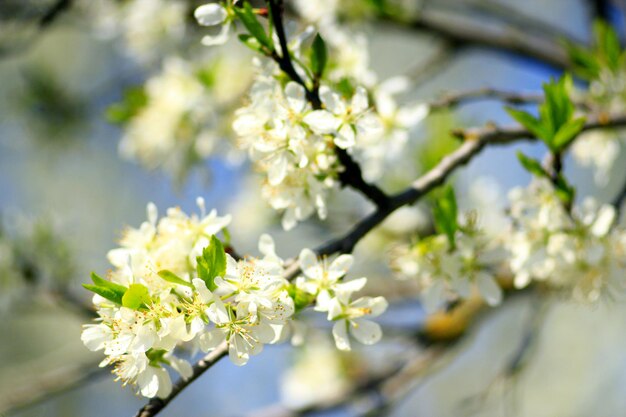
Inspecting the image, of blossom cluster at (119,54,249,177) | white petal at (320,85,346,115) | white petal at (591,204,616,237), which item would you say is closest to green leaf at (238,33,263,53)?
white petal at (320,85,346,115)

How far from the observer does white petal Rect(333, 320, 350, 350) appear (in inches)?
44.7

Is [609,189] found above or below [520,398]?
above

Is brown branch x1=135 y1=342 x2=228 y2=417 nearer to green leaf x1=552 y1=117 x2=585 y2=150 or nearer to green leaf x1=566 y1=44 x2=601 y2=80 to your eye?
green leaf x1=552 y1=117 x2=585 y2=150

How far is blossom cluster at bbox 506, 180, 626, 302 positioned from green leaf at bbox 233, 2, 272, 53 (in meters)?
0.61

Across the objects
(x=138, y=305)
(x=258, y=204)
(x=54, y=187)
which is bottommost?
(x=54, y=187)

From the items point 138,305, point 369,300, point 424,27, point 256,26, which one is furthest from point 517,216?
point 424,27

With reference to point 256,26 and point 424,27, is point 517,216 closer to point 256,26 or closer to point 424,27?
point 256,26

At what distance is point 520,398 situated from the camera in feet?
16.4

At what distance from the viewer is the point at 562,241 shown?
1.45 metres

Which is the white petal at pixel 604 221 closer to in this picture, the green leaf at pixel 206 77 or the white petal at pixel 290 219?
the white petal at pixel 290 219

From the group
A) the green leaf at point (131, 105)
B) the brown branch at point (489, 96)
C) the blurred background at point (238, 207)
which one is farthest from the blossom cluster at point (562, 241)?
the green leaf at point (131, 105)

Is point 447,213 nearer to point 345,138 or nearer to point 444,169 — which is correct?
point 444,169

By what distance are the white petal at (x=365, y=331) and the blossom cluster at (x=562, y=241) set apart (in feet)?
1.29

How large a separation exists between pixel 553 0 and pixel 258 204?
3.80 metres
